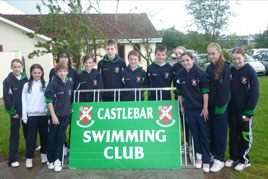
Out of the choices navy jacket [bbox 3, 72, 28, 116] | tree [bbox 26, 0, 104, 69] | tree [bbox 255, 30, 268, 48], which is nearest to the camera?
navy jacket [bbox 3, 72, 28, 116]

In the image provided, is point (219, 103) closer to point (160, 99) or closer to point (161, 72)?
point (160, 99)

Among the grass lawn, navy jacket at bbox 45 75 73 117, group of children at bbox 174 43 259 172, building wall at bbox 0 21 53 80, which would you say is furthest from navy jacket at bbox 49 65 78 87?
building wall at bbox 0 21 53 80

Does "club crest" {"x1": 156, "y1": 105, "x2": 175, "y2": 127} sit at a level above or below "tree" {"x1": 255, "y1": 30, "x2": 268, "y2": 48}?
below

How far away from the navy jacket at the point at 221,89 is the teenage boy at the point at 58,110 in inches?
97.1

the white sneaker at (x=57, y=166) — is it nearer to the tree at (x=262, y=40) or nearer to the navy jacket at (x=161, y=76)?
the navy jacket at (x=161, y=76)

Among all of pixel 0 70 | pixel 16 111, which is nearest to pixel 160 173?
pixel 16 111

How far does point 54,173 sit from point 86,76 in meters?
1.82

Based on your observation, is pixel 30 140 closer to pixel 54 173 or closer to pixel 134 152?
pixel 54 173

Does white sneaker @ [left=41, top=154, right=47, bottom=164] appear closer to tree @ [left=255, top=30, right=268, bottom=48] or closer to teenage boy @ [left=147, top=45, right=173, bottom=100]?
teenage boy @ [left=147, top=45, right=173, bottom=100]

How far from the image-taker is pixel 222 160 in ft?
13.3

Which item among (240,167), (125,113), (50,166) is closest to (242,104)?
(240,167)

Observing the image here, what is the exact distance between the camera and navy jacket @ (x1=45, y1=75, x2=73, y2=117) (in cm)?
395

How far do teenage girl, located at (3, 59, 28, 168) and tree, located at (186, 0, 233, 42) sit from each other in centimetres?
811

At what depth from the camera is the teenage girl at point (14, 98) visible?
420cm
